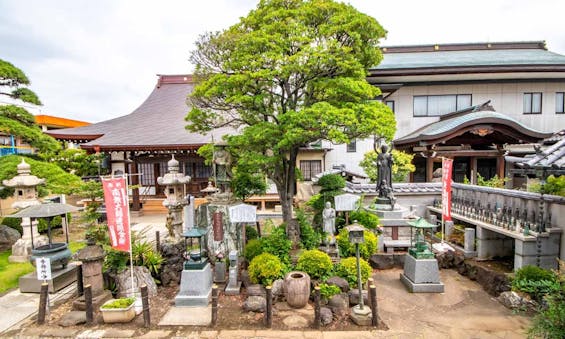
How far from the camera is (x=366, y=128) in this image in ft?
25.7

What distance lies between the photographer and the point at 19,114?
38.4ft

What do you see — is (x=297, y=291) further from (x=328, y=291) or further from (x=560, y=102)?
(x=560, y=102)

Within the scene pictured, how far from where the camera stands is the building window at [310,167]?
1891 cm

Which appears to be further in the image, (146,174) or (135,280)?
(146,174)

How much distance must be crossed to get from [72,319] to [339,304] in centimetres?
689

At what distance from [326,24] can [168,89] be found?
2006cm

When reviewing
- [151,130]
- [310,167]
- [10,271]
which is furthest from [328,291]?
[151,130]

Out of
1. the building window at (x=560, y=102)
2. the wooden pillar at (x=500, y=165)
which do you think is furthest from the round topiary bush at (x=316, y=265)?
the building window at (x=560, y=102)

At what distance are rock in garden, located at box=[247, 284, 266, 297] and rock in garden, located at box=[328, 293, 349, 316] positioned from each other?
6.44ft

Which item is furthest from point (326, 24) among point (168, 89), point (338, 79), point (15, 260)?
point (168, 89)

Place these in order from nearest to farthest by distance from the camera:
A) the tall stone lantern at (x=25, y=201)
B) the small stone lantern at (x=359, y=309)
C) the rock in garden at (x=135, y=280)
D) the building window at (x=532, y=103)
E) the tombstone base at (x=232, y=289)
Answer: the small stone lantern at (x=359, y=309) < the rock in garden at (x=135, y=280) < the tombstone base at (x=232, y=289) < the tall stone lantern at (x=25, y=201) < the building window at (x=532, y=103)

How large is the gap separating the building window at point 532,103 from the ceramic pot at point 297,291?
22.1 metres

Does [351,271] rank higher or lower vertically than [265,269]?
lower

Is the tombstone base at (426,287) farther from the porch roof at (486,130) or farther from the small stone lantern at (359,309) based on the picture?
the porch roof at (486,130)
